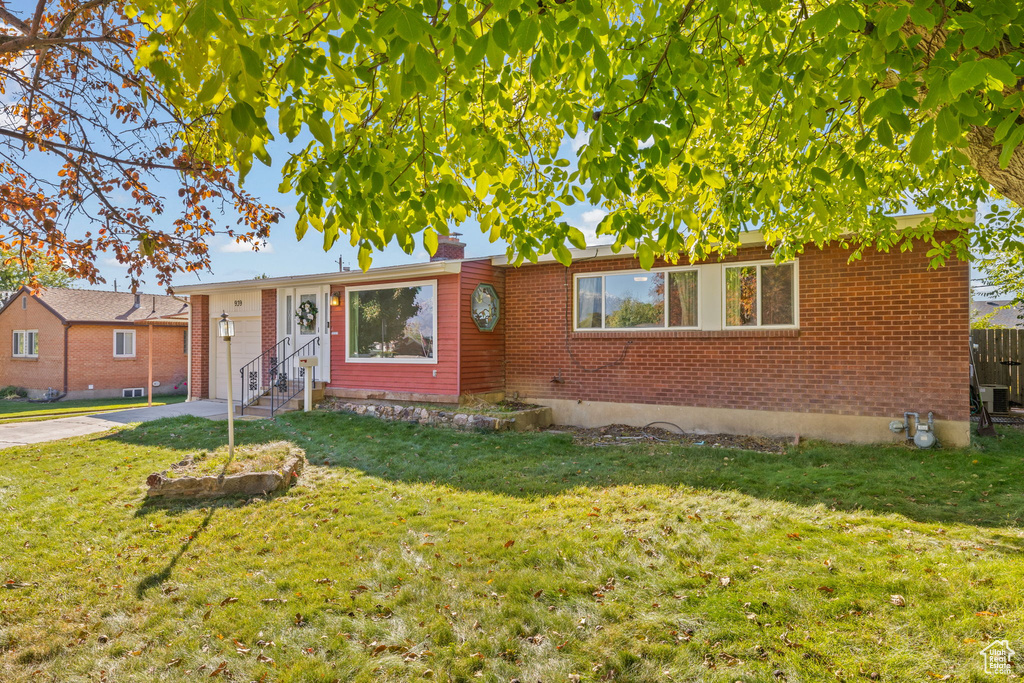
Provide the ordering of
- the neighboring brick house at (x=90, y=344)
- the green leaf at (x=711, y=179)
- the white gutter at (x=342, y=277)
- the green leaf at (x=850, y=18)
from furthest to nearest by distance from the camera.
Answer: the neighboring brick house at (x=90, y=344)
the white gutter at (x=342, y=277)
the green leaf at (x=711, y=179)
the green leaf at (x=850, y=18)

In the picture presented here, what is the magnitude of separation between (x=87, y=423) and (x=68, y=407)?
8375mm

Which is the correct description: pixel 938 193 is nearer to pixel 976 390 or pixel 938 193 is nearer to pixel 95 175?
pixel 976 390

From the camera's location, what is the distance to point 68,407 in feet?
60.8

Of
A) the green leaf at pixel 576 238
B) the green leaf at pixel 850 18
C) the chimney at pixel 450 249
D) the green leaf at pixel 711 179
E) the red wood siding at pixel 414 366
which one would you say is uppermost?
the chimney at pixel 450 249

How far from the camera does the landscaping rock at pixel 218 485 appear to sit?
246 inches

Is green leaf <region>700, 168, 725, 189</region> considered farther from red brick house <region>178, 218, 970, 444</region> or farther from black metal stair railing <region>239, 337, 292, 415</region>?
black metal stair railing <region>239, 337, 292, 415</region>

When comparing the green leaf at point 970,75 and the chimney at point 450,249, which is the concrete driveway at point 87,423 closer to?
the chimney at point 450,249

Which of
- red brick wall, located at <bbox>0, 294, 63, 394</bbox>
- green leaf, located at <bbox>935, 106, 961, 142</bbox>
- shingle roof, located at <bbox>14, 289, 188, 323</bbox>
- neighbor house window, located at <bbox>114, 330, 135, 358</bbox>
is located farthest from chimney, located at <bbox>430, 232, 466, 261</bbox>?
red brick wall, located at <bbox>0, 294, 63, 394</bbox>

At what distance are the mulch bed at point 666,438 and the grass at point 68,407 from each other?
13.0 metres

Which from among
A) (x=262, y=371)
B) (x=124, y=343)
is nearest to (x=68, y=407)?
(x=124, y=343)

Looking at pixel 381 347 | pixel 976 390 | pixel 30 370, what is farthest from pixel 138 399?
pixel 976 390

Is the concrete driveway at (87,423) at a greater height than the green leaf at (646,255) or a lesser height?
lesser

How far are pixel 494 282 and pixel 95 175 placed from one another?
807cm

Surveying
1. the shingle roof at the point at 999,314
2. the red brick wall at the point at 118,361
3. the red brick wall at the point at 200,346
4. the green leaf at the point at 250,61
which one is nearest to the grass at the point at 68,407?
the red brick wall at the point at 118,361
